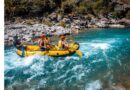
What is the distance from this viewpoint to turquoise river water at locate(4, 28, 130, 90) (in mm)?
2684

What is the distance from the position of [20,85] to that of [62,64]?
1.73 ft

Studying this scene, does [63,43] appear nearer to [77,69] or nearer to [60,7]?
[77,69]

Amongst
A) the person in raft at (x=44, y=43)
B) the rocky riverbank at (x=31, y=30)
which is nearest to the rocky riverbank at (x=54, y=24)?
the rocky riverbank at (x=31, y=30)

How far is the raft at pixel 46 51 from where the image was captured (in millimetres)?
2818

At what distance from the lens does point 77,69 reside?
9.30 ft

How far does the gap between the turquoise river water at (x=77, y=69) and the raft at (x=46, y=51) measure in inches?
1.8

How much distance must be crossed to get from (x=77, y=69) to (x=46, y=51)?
0.39 metres

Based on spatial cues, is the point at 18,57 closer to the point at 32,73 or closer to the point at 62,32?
the point at 32,73

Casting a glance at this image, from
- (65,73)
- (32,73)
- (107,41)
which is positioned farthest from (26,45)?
(107,41)

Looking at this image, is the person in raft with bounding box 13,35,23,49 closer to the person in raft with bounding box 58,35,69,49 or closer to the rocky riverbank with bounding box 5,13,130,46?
the rocky riverbank with bounding box 5,13,130,46

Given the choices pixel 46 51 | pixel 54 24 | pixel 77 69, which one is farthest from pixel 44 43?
pixel 77 69

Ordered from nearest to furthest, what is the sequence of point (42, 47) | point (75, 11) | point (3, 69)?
1. point (3, 69)
2. point (42, 47)
3. point (75, 11)

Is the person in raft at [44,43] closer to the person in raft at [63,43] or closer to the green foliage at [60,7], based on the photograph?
the person in raft at [63,43]

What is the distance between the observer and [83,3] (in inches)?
122
